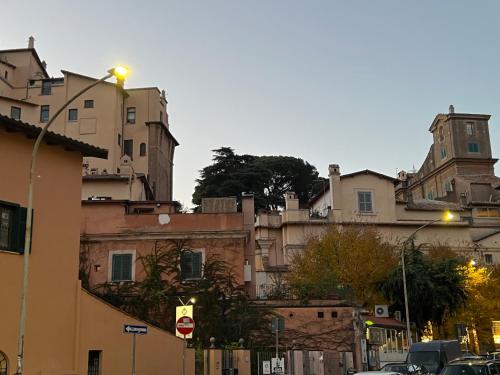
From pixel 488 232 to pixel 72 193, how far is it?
2076 inches

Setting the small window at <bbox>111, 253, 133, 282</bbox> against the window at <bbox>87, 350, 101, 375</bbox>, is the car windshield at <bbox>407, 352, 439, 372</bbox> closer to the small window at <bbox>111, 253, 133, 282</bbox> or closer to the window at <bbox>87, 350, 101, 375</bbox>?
the window at <bbox>87, 350, 101, 375</bbox>

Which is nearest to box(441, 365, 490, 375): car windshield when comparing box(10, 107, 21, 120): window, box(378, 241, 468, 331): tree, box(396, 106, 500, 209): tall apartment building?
box(378, 241, 468, 331): tree

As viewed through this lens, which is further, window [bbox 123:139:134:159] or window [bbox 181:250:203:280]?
window [bbox 123:139:134:159]

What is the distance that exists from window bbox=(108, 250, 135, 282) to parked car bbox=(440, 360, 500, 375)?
19.3 m

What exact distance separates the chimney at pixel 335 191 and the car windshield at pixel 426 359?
2856cm

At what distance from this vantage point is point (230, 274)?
109 ft

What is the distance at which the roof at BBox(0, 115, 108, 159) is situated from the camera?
55.7 ft

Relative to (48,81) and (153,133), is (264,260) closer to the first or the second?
(153,133)

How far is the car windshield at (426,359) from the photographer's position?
2738 cm

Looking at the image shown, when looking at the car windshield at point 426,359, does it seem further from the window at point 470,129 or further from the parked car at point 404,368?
the window at point 470,129

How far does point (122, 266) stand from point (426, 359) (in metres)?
16.5

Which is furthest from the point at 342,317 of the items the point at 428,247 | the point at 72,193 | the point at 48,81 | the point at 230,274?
the point at 48,81

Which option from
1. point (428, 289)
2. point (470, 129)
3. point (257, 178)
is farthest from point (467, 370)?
point (470, 129)

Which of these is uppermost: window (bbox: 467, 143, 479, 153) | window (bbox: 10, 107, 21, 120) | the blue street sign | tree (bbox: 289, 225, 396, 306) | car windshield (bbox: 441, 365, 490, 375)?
window (bbox: 10, 107, 21, 120)
